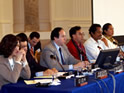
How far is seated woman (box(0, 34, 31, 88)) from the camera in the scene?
315 cm

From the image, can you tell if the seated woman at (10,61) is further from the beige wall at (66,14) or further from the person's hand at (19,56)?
the beige wall at (66,14)

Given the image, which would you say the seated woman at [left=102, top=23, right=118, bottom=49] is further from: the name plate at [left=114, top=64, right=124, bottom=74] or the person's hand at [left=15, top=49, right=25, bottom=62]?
the person's hand at [left=15, top=49, right=25, bottom=62]

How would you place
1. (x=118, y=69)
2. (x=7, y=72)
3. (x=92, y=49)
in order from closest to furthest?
1. (x=7, y=72)
2. (x=118, y=69)
3. (x=92, y=49)

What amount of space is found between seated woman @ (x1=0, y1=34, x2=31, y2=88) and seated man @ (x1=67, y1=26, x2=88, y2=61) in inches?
65.4

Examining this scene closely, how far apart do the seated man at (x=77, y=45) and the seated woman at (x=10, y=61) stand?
1662 millimetres

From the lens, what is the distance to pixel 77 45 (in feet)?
16.6

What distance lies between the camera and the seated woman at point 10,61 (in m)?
3.15

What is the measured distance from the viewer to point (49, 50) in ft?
13.8

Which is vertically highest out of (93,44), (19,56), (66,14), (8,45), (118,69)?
(66,14)

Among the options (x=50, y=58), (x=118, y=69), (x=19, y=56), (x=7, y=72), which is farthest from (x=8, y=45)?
(x=118, y=69)

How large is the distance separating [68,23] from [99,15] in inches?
38.9

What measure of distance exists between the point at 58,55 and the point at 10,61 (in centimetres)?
115

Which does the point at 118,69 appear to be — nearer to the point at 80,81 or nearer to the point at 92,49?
the point at 80,81

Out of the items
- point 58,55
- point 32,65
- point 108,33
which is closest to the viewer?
point 32,65
